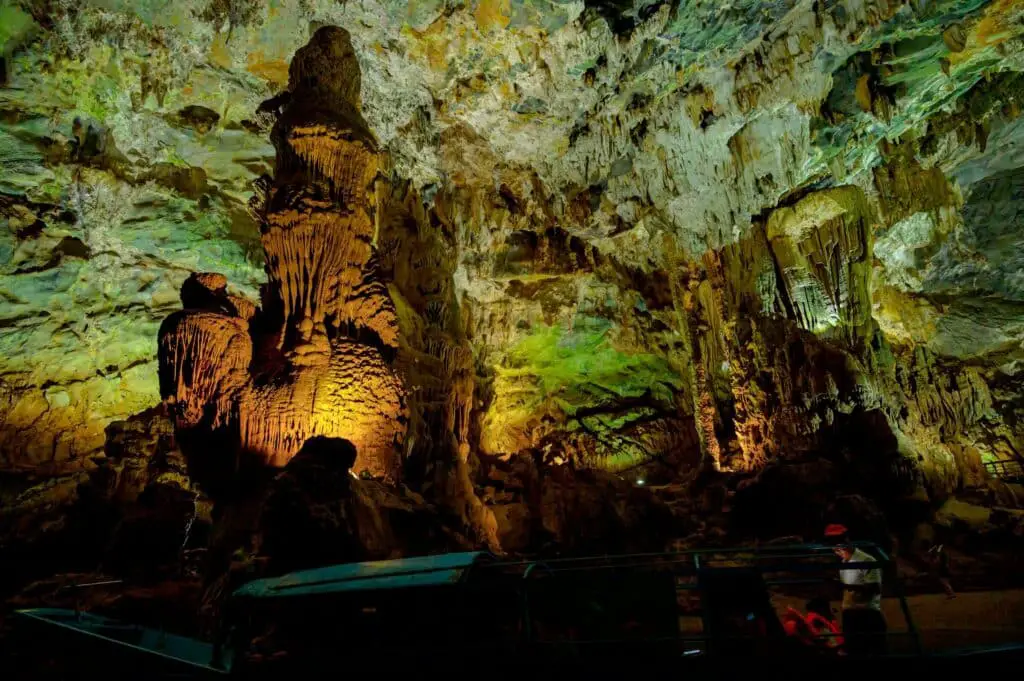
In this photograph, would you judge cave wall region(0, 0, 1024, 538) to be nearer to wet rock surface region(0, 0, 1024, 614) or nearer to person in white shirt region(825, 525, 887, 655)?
wet rock surface region(0, 0, 1024, 614)

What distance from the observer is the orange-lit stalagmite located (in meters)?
7.41

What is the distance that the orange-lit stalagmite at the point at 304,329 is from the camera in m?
7.41

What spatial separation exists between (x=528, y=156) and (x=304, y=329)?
659cm

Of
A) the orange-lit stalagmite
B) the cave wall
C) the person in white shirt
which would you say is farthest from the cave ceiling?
the person in white shirt

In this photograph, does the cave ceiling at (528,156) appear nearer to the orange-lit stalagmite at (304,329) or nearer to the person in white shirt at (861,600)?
the orange-lit stalagmite at (304,329)


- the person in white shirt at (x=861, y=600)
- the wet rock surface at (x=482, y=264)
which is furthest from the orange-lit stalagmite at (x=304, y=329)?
the person in white shirt at (x=861, y=600)

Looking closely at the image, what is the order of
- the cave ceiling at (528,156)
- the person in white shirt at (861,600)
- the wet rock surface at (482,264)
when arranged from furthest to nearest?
the cave ceiling at (528,156) → the wet rock surface at (482,264) → the person in white shirt at (861,600)

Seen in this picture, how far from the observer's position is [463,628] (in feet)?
9.15

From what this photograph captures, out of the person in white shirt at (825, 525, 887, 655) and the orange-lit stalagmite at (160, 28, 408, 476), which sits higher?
the orange-lit stalagmite at (160, 28, 408, 476)

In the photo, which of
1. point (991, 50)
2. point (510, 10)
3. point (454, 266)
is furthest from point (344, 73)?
point (991, 50)

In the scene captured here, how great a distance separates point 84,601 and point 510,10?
9627 mm

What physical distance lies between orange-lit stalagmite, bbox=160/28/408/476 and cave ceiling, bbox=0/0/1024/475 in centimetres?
245

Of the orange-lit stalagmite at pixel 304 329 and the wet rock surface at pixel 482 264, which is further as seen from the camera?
the wet rock surface at pixel 482 264

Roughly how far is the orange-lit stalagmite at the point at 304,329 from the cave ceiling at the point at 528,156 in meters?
2.45
